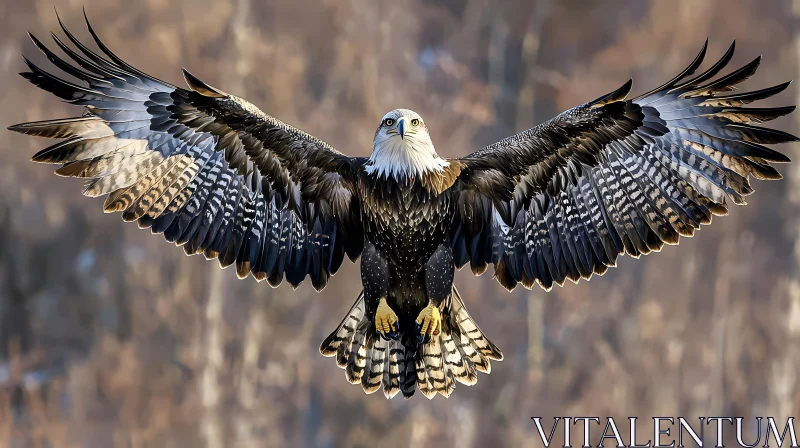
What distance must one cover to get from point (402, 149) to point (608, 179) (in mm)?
1226

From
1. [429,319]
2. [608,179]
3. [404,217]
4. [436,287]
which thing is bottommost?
[429,319]

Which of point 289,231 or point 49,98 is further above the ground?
point 49,98

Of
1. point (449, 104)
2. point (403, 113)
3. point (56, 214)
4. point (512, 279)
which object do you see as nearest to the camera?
point (403, 113)

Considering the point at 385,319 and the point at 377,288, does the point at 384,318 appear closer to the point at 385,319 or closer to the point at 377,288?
the point at 385,319

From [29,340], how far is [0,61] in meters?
2.97

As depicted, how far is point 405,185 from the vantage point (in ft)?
20.0

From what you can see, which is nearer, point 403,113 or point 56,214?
point 403,113

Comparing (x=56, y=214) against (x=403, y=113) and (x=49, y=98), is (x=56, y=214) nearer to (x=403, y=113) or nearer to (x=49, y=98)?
(x=49, y=98)

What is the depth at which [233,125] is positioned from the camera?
6355 millimetres

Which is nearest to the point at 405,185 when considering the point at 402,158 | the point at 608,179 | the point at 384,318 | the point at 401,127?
the point at 402,158

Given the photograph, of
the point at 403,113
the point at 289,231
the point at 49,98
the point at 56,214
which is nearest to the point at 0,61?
the point at 49,98

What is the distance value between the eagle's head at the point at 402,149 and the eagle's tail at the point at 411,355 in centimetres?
104

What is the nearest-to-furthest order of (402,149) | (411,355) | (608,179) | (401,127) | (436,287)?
(401,127) < (402,149) < (436,287) < (608,179) < (411,355)

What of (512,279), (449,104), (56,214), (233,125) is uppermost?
(449,104)
